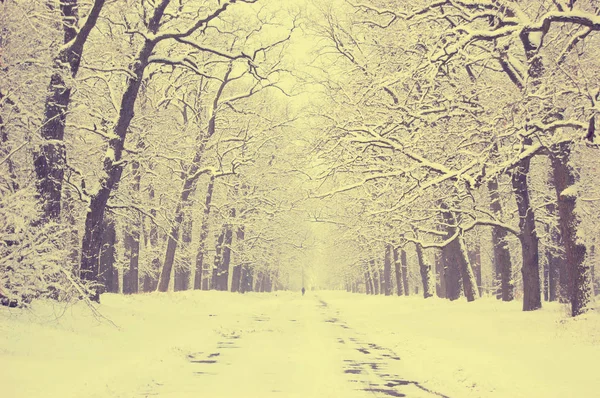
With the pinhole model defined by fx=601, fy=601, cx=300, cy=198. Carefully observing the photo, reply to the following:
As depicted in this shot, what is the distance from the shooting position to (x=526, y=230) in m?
20.5

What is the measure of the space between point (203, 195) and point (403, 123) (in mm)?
31771

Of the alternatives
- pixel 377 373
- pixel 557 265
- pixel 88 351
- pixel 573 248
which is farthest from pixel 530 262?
pixel 557 265

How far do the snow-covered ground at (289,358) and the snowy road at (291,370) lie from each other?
20 millimetres

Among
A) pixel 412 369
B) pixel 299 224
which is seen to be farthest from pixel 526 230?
pixel 299 224

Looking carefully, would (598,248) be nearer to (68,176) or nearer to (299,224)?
(68,176)

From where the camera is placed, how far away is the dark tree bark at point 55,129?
48.1ft

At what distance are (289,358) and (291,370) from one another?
5.70 feet

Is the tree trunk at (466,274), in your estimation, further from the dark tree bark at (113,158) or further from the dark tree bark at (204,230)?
the dark tree bark at (204,230)

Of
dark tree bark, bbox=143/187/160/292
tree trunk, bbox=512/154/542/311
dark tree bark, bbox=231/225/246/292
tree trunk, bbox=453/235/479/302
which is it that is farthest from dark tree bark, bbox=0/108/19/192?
dark tree bark, bbox=231/225/246/292

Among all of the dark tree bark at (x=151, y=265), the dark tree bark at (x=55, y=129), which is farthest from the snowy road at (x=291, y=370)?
the dark tree bark at (x=151, y=265)

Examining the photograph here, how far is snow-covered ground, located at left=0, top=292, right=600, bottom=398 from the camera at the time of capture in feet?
29.9

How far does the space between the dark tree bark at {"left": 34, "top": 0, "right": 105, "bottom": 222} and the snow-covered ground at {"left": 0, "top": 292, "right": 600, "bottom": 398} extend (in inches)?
106

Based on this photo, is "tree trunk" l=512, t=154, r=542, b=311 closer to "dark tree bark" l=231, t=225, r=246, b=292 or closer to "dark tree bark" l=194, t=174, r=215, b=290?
"dark tree bark" l=194, t=174, r=215, b=290

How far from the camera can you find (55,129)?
50.0ft
